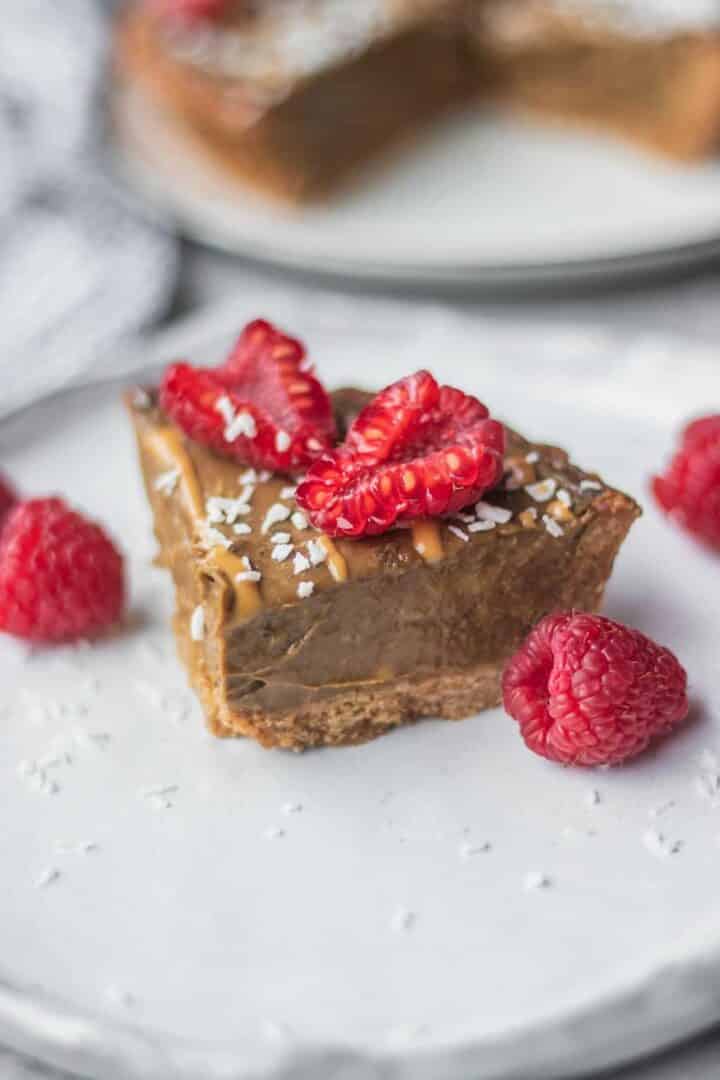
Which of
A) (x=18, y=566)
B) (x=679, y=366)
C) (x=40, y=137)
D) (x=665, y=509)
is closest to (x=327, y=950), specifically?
(x=18, y=566)

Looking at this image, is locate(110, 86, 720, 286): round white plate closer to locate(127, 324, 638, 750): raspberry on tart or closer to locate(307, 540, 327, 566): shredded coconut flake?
locate(127, 324, 638, 750): raspberry on tart

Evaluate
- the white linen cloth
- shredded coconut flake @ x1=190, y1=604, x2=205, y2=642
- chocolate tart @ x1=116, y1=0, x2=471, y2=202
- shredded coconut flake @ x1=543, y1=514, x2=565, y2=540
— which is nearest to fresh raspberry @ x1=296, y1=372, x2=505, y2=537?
shredded coconut flake @ x1=543, y1=514, x2=565, y2=540

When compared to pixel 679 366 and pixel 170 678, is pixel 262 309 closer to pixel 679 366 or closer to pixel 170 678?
pixel 679 366

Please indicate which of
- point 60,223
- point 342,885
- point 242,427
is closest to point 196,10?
point 60,223

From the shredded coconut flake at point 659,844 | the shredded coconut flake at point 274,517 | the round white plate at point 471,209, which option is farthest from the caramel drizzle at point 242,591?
the round white plate at point 471,209

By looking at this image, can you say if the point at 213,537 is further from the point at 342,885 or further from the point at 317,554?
the point at 342,885

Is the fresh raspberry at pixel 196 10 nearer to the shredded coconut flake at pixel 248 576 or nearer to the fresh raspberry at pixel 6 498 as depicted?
the fresh raspberry at pixel 6 498
